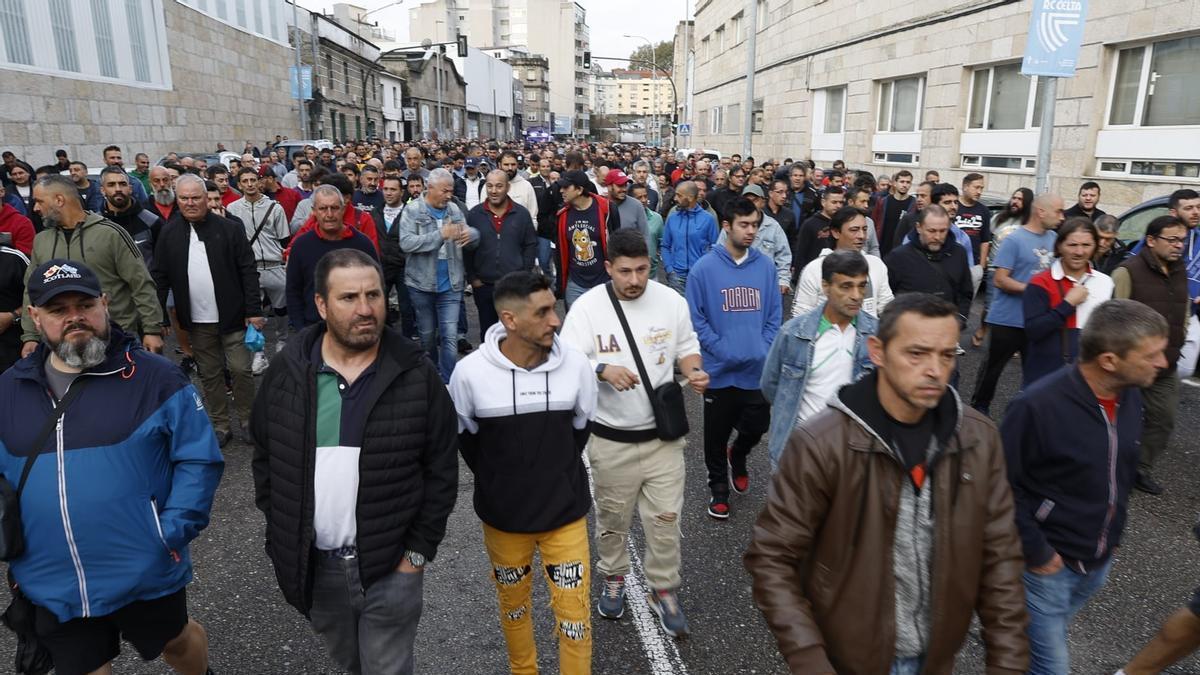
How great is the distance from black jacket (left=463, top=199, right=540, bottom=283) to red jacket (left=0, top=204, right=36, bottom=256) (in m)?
3.55

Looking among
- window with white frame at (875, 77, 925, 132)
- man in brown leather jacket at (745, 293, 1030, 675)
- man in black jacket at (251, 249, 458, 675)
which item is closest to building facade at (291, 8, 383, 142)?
window with white frame at (875, 77, 925, 132)

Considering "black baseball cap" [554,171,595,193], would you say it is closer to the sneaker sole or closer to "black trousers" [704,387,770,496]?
"black trousers" [704,387,770,496]

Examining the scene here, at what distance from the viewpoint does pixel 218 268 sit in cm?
606

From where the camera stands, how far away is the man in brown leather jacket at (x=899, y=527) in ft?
6.95

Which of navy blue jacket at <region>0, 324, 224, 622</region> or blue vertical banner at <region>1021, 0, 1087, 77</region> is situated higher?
blue vertical banner at <region>1021, 0, 1087, 77</region>

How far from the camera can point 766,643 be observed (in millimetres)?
3781

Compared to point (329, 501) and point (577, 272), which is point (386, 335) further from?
point (577, 272)

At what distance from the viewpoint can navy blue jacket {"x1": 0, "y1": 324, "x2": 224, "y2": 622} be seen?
259cm

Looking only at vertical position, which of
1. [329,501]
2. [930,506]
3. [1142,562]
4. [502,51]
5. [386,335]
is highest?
[502,51]

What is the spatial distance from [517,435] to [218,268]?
416 centimetres

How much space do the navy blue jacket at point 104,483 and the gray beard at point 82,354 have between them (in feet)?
0.11

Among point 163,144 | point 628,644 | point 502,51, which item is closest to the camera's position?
point 628,644

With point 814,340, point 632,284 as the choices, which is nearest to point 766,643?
point 814,340

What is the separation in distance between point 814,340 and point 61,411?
3230mm
